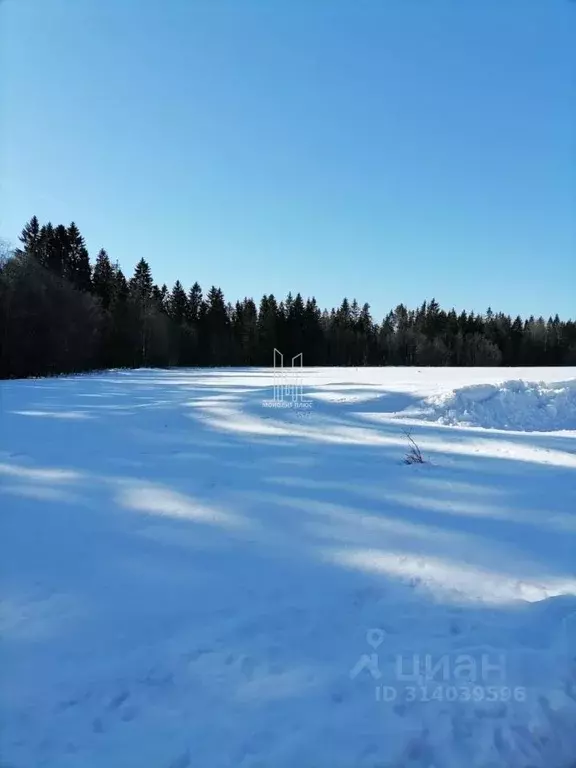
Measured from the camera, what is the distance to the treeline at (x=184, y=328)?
27.8 meters

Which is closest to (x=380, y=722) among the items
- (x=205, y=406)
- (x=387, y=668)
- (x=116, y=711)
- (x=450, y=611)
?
(x=387, y=668)

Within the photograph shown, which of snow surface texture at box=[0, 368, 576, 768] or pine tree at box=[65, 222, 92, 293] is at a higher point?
pine tree at box=[65, 222, 92, 293]

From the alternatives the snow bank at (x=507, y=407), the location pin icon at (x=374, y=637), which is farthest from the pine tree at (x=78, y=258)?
the location pin icon at (x=374, y=637)

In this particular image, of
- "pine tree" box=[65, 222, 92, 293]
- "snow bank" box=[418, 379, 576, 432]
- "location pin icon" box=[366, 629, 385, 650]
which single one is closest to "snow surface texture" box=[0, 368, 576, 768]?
"location pin icon" box=[366, 629, 385, 650]

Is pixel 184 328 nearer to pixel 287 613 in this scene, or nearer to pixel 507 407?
pixel 507 407

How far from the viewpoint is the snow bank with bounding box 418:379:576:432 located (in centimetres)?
1138

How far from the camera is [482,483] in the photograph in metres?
5.05

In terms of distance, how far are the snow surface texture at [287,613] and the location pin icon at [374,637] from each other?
14 millimetres

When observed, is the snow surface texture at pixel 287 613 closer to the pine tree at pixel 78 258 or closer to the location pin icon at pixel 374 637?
the location pin icon at pixel 374 637

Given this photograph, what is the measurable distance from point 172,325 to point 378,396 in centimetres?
3993

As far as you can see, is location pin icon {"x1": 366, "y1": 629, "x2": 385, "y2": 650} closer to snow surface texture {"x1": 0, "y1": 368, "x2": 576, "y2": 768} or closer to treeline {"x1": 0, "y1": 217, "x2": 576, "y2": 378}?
snow surface texture {"x1": 0, "y1": 368, "x2": 576, "y2": 768}

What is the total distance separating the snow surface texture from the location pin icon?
0.6 inches

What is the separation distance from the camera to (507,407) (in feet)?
40.6

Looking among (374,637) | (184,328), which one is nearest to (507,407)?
(374,637)
